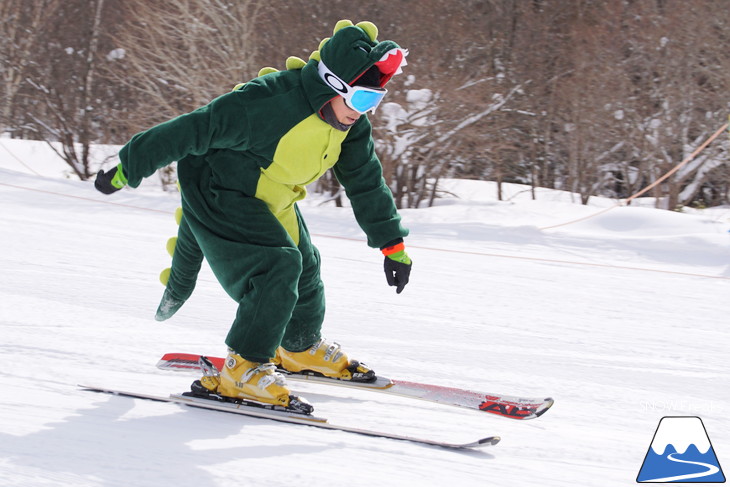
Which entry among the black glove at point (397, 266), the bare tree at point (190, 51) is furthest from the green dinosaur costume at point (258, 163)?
the bare tree at point (190, 51)

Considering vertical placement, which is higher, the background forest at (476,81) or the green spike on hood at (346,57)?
the background forest at (476,81)

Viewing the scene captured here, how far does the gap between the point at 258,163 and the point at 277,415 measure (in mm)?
889

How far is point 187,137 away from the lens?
109 inches

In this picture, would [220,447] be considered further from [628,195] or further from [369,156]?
[628,195]

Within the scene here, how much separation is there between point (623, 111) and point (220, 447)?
9.50 meters

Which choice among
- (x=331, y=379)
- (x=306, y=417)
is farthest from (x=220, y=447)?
(x=331, y=379)

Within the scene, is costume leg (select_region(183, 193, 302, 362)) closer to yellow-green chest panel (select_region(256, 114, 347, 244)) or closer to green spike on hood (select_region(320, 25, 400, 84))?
yellow-green chest panel (select_region(256, 114, 347, 244))

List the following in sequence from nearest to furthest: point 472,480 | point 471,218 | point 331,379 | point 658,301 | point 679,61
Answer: point 472,480
point 331,379
point 658,301
point 471,218
point 679,61

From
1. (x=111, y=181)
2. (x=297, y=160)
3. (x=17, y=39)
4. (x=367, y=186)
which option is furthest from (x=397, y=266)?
(x=17, y=39)

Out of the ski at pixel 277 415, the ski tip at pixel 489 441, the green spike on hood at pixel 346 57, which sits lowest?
the ski at pixel 277 415

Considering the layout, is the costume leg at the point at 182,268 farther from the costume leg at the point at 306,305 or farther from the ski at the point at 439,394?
the costume leg at the point at 306,305

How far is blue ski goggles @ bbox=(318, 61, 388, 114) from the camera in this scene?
2.81 meters

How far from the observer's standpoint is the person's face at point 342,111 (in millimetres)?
2865

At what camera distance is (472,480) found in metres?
2.30
